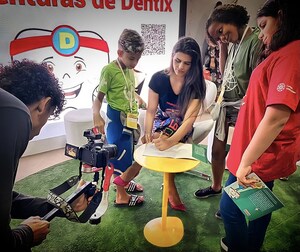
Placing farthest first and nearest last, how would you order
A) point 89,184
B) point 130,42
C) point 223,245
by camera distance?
point 130,42
point 223,245
point 89,184

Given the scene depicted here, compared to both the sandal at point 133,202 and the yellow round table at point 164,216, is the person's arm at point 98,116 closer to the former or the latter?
the yellow round table at point 164,216

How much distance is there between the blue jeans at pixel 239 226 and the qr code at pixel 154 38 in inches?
86.9

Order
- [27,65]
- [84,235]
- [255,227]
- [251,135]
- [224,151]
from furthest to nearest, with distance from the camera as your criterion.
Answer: [224,151] < [84,235] < [255,227] < [251,135] < [27,65]

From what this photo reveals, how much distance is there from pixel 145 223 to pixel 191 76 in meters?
1.04

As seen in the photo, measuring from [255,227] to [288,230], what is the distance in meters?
0.61

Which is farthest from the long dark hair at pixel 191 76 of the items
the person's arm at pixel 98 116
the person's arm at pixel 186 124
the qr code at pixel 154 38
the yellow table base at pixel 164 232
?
the qr code at pixel 154 38

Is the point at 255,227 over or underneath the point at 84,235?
over

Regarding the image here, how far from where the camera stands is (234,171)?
116 centimetres

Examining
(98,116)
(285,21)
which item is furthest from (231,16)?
(98,116)

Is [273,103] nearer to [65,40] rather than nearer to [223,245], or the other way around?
[223,245]

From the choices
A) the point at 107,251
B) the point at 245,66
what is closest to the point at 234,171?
the point at 245,66

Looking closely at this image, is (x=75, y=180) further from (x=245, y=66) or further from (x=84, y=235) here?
(x=245, y=66)

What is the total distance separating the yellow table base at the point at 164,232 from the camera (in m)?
1.63

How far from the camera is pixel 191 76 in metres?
1.63
